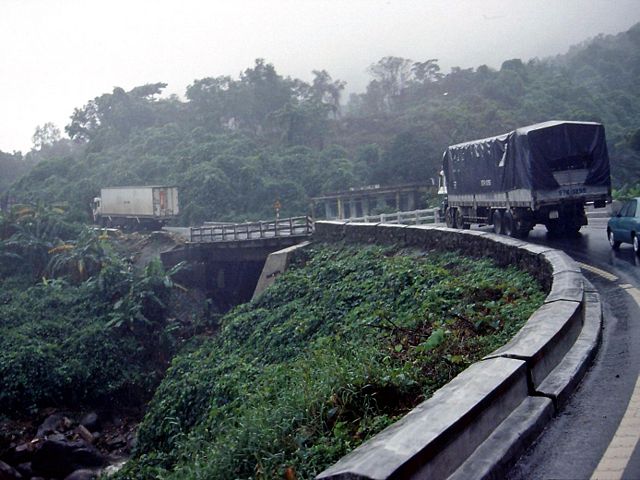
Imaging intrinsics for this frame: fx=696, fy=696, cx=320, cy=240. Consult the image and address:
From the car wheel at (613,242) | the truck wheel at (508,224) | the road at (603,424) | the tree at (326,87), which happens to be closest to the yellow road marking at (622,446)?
the road at (603,424)

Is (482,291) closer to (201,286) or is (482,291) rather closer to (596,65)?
(201,286)

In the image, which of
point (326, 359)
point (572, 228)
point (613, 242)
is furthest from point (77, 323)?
point (326, 359)

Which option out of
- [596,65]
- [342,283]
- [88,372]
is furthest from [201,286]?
[596,65]

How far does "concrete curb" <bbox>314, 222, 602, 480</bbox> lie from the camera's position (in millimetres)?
4059

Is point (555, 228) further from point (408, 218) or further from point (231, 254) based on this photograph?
point (231, 254)

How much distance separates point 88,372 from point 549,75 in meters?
72.1

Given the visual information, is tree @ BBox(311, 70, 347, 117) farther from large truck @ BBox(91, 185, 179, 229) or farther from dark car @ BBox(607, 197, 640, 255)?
dark car @ BBox(607, 197, 640, 255)

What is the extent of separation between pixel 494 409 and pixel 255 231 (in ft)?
93.5

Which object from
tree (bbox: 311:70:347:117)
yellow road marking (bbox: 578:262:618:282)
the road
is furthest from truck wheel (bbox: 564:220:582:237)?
tree (bbox: 311:70:347:117)

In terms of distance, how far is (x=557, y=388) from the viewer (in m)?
5.92

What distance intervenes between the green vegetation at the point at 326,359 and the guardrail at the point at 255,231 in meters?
4.60

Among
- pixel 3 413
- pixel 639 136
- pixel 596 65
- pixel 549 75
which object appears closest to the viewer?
pixel 3 413

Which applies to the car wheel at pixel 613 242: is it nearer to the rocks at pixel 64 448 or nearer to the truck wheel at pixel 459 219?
the truck wheel at pixel 459 219

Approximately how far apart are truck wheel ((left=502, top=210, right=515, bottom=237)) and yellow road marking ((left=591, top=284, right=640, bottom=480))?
1652cm
